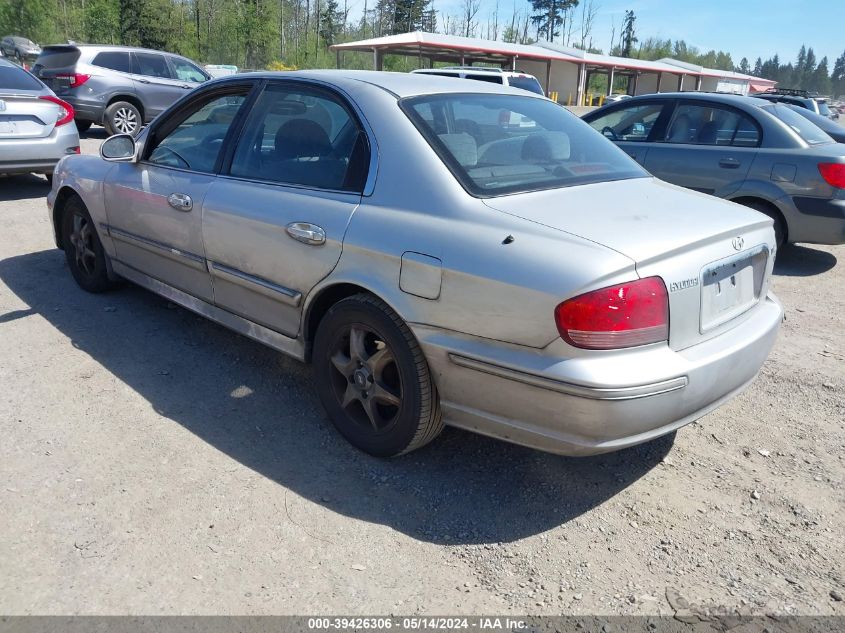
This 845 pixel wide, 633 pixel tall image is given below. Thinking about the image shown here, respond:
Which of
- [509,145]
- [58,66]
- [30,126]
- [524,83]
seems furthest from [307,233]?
[524,83]

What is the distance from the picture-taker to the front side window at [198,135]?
3.92 metres

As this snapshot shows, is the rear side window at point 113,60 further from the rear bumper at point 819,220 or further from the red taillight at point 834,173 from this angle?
the red taillight at point 834,173

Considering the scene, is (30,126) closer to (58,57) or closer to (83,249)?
(83,249)

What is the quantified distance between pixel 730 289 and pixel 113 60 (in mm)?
13475

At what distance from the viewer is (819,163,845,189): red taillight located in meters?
6.14

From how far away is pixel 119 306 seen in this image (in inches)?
196

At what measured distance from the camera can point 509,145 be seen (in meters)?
3.24

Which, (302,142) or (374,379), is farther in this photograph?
(302,142)

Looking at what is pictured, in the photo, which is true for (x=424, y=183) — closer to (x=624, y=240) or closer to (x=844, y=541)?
(x=624, y=240)

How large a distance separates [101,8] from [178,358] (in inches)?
1776

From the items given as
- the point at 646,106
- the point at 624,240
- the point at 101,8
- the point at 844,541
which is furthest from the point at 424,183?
the point at 101,8

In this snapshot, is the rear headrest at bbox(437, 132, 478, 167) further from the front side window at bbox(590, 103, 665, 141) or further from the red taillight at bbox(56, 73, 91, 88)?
the red taillight at bbox(56, 73, 91, 88)

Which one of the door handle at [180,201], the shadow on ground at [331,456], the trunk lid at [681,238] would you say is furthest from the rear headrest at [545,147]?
the door handle at [180,201]

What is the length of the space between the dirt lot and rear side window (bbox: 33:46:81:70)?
35.2 feet
